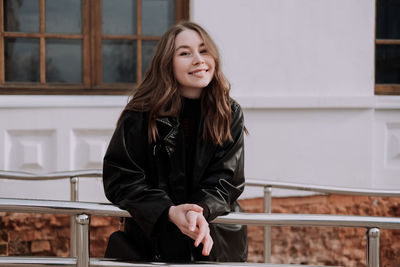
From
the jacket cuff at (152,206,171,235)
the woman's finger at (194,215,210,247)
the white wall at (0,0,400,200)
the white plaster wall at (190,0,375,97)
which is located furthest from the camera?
the white plaster wall at (190,0,375,97)

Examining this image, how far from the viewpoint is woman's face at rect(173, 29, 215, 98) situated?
81.2 inches

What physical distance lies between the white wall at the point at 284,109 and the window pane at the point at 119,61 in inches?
9.3

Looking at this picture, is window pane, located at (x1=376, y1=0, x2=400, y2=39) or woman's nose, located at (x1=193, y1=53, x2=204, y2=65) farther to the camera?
window pane, located at (x1=376, y1=0, x2=400, y2=39)

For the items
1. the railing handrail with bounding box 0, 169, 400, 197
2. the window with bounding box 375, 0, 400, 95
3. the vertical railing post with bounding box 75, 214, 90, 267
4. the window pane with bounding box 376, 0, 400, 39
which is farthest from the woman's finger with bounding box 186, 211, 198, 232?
the window pane with bounding box 376, 0, 400, 39

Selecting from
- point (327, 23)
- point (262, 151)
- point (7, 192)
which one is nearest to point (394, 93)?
point (327, 23)

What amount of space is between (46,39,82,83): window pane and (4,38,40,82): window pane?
0.10 meters

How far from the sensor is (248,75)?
4555mm

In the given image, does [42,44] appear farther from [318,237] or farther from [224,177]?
[224,177]

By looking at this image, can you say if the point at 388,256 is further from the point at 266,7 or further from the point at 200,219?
the point at 200,219

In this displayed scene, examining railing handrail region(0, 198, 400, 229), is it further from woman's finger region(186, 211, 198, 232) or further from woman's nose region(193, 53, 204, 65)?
woman's nose region(193, 53, 204, 65)

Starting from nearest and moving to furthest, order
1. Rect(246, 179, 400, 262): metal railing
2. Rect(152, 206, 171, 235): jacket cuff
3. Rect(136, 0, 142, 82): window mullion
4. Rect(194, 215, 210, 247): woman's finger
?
Rect(194, 215, 210, 247): woman's finger → Rect(152, 206, 171, 235): jacket cuff → Rect(246, 179, 400, 262): metal railing → Rect(136, 0, 142, 82): window mullion

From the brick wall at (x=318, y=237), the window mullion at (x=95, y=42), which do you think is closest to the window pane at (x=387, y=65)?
the brick wall at (x=318, y=237)

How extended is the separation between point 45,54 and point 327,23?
7.43ft

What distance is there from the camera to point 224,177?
198cm
